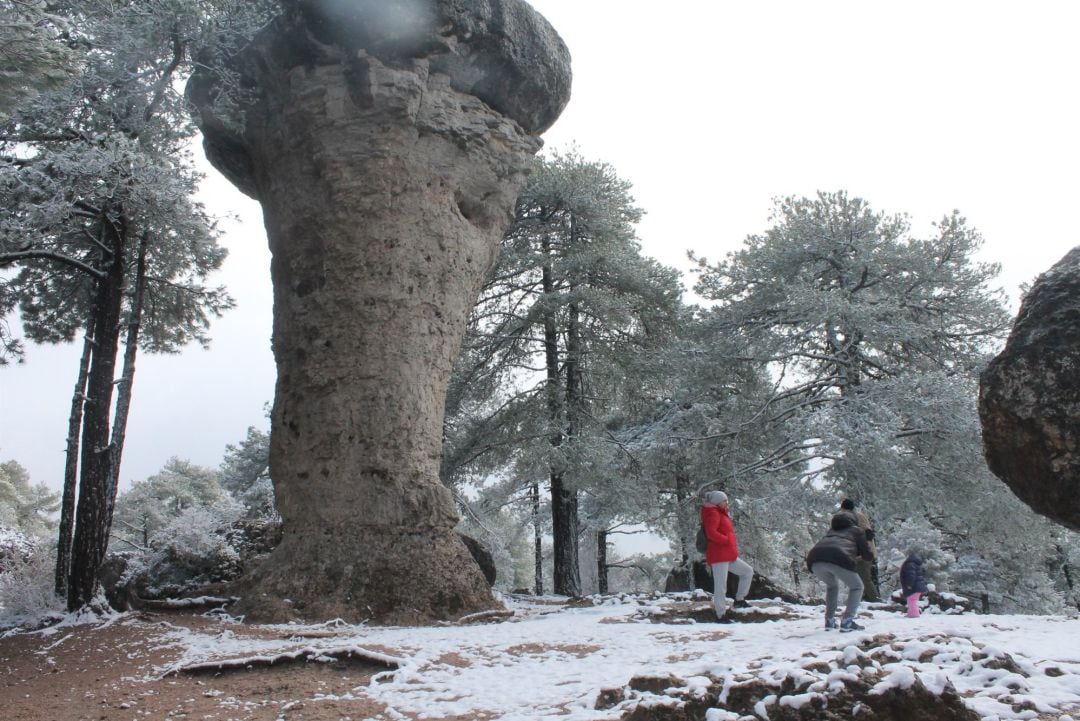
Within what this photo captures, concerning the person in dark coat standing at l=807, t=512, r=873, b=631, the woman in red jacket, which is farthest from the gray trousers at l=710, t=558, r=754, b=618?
the person in dark coat standing at l=807, t=512, r=873, b=631

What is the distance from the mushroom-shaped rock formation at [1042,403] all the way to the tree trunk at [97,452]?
32.8 feet

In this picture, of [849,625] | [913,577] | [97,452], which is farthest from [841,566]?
[97,452]

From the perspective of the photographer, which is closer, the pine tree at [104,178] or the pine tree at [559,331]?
the pine tree at [104,178]

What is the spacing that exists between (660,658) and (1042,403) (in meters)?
3.11

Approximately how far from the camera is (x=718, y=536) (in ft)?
25.3

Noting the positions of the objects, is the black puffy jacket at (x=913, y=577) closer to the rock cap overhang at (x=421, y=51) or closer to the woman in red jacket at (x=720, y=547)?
the woman in red jacket at (x=720, y=547)

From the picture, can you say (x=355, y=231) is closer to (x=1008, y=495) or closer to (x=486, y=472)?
(x=486, y=472)

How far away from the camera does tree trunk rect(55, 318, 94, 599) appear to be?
10.0 metres

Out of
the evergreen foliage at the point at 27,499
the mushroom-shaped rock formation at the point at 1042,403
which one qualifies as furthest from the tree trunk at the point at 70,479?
the evergreen foliage at the point at 27,499

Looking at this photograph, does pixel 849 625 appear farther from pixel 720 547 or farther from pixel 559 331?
pixel 559 331

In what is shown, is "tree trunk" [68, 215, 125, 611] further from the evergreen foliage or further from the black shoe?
the evergreen foliage

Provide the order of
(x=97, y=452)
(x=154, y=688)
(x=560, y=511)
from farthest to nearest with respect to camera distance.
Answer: (x=560, y=511), (x=97, y=452), (x=154, y=688)

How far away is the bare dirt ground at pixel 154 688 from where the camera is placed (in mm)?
4465

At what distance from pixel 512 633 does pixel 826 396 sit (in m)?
10.1
